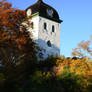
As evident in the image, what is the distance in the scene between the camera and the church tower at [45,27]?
32938 mm

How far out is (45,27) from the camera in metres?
34.6

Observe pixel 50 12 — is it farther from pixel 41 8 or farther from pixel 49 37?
pixel 49 37

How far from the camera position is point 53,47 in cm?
3459

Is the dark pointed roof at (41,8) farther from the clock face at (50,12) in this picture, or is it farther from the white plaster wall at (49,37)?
the white plaster wall at (49,37)

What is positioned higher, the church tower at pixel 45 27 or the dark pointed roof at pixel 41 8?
the dark pointed roof at pixel 41 8

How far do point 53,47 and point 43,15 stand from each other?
19.6 feet

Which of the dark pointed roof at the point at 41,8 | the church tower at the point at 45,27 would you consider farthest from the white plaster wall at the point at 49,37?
the dark pointed roof at the point at 41,8

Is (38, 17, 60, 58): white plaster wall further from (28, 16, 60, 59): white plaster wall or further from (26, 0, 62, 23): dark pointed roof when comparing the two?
(26, 0, 62, 23): dark pointed roof

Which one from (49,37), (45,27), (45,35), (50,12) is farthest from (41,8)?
(49,37)

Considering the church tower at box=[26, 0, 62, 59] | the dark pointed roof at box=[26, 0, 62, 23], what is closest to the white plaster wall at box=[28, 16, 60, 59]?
the church tower at box=[26, 0, 62, 59]

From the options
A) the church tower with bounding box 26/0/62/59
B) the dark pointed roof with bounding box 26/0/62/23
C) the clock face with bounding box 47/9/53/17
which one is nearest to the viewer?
the church tower with bounding box 26/0/62/59

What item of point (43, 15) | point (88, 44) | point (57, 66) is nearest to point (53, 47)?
point (43, 15)

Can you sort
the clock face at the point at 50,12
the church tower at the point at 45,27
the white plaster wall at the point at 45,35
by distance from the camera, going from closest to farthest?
1. the white plaster wall at the point at 45,35
2. the church tower at the point at 45,27
3. the clock face at the point at 50,12

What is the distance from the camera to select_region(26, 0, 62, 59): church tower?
3294 cm
